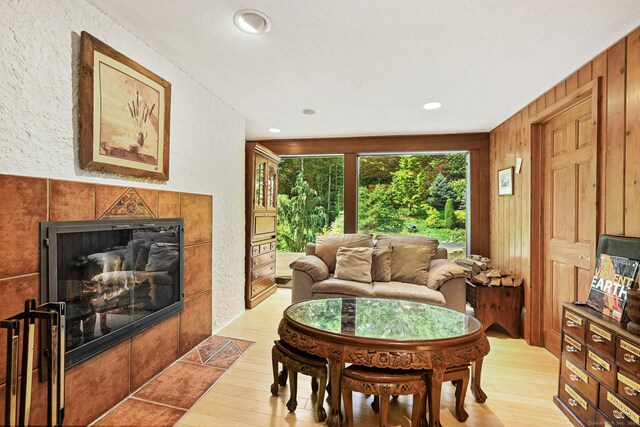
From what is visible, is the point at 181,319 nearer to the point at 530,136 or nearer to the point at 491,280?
the point at 491,280

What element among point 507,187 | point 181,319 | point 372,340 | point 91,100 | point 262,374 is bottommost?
point 262,374

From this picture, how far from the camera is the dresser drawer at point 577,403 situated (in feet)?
5.51

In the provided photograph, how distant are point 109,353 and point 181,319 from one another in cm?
Answer: 69

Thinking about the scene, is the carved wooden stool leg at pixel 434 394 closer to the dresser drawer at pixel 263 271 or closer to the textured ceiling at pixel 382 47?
the textured ceiling at pixel 382 47

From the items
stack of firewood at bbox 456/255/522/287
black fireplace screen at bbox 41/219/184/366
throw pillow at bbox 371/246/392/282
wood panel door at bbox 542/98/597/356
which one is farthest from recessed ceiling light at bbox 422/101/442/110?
black fireplace screen at bbox 41/219/184/366

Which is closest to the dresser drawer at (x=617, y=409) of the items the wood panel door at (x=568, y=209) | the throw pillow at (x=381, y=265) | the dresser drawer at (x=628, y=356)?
the dresser drawer at (x=628, y=356)

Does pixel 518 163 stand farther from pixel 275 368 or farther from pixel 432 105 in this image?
pixel 275 368

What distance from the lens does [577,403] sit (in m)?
1.79

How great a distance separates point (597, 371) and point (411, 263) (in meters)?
1.82

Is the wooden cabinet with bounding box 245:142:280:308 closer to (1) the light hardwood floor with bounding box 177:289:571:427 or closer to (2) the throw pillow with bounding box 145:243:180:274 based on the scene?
(1) the light hardwood floor with bounding box 177:289:571:427

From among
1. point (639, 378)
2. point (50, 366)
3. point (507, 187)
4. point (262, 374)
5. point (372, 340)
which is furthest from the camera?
point (507, 187)

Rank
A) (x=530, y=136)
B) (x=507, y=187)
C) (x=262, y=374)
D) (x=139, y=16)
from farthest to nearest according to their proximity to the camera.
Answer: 1. (x=507, y=187)
2. (x=530, y=136)
3. (x=262, y=374)
4. (x=139, y=16)

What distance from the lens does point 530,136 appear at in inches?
117

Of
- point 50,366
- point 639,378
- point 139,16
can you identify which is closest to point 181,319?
point 50,366
